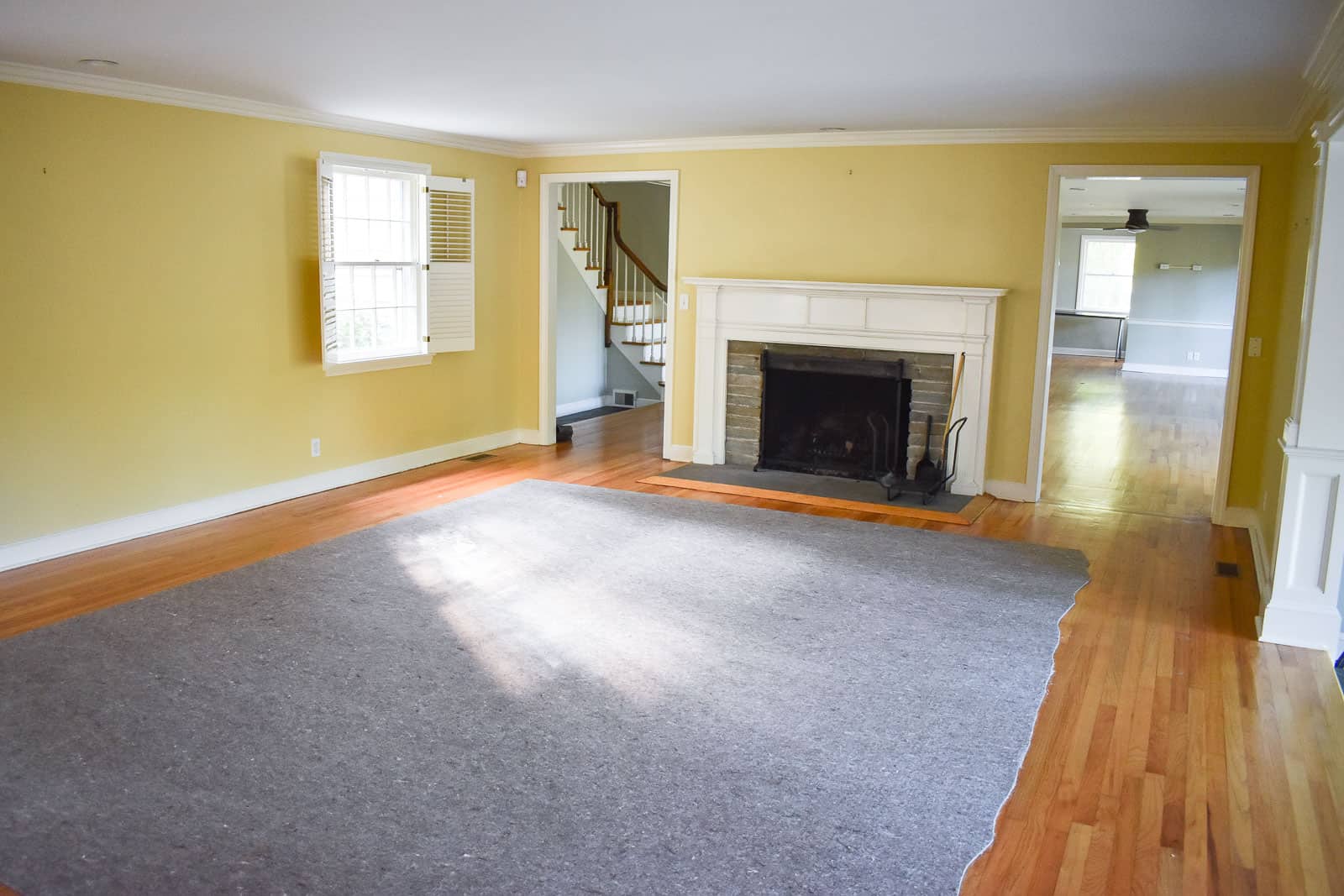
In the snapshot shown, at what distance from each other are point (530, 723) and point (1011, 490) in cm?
442

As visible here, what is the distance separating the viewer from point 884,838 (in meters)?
2.75

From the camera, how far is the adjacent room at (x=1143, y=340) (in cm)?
755

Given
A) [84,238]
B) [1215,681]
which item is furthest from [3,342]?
[1215,681]

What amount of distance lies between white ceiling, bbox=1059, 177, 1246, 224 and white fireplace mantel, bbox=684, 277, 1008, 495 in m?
1.73

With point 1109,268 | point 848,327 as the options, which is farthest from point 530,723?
point 1109,268

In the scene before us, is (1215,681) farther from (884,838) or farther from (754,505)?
(754,505)

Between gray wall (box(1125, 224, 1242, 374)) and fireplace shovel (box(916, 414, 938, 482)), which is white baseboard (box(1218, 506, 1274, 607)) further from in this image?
gray wall (box(1125, 224, 1242, 374))

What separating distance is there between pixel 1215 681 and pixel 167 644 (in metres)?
4.01

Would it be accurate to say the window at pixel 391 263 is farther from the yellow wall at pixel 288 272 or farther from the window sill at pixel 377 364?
the yellow wall at pixel 288 272

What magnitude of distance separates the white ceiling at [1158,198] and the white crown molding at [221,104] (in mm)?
4504

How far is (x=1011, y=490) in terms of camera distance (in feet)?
22.4

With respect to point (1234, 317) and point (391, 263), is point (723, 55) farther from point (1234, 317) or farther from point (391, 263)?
point (1234, 317)

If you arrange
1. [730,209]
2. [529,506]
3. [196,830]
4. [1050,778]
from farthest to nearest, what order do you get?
[730,209]
[529,506]
[1050,778]
[196,830]

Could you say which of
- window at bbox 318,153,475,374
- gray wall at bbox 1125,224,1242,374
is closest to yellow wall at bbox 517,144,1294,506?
window at bbox 318,153,475,374
